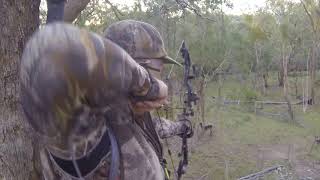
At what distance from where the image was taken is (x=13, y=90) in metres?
1.89

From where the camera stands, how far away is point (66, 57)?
0.62 m

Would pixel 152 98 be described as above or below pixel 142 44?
below

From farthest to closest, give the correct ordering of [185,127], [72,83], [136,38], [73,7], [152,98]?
[73,7] < [185,127] < [136,38] < [152,98] < [72,83]

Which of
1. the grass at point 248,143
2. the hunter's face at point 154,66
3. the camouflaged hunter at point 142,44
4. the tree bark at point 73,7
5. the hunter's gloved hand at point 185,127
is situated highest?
the tree bark at point 73,7

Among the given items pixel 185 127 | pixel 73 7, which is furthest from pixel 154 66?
pixel 73 7

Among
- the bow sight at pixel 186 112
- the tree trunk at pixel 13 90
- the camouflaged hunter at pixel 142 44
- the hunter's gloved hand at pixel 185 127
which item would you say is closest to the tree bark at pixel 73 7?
the tree trunk at pixel 13 90

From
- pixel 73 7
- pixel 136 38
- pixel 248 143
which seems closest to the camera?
pixel 136 38

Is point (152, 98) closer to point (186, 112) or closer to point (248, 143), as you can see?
point (186, 112)

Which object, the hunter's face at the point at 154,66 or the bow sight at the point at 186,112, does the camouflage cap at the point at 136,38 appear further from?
the bow sight at the point at 186,112

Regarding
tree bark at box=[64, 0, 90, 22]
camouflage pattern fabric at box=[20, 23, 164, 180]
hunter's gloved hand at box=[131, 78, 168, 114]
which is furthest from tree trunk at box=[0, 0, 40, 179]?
camouflage pattern fabric at box=[20, 23, 164, 180]

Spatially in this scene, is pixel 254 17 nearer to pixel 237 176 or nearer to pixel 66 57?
pixel 237 176

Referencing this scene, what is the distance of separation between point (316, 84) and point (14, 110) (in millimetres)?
19602

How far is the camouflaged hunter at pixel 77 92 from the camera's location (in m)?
0.63

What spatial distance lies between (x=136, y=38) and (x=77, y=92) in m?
0.44
